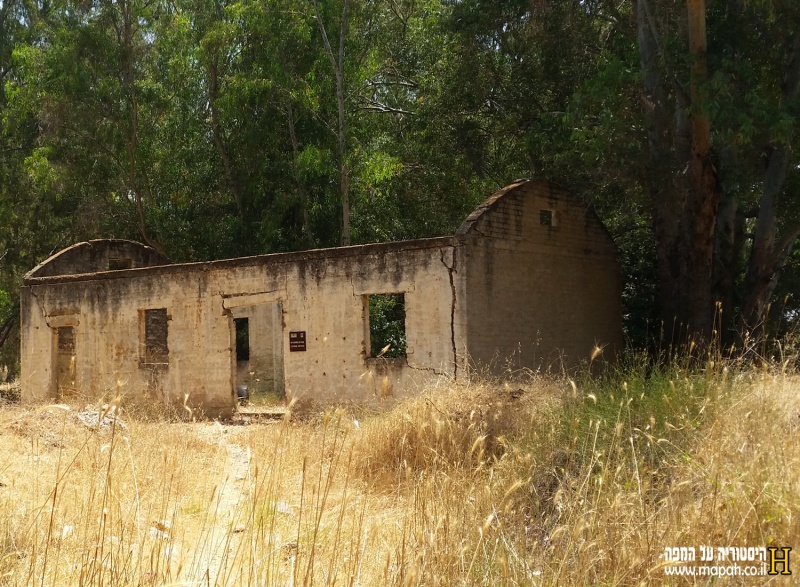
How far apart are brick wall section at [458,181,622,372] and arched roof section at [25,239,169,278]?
1078 centimetres

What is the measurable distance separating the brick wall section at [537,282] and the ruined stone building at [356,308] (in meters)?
0.03

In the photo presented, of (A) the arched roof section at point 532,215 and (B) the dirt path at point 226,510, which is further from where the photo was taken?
(A) the arched roof section at point 532,215

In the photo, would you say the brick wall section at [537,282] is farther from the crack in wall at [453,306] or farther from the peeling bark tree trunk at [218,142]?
the peeling bark tree trunk at [218,142]

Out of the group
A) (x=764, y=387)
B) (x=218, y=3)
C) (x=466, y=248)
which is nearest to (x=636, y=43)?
(x=466, y=248)

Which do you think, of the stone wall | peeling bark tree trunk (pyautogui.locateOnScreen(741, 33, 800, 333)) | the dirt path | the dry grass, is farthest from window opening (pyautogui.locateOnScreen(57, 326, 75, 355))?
peeling bark tree trunk (pyautogui.locateOnScreen(741, 33, 800, 333))

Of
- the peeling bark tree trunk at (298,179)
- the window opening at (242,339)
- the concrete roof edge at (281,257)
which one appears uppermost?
the peeling bark tree trunk at (298,179)

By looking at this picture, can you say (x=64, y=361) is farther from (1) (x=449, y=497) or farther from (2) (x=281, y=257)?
(1) (x=449, y=497)

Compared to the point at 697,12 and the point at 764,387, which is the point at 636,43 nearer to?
the point at 697,12

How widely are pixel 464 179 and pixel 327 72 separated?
187 inches

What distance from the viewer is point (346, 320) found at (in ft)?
46.6

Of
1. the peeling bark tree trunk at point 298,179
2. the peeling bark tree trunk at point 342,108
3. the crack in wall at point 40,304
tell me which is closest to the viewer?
the crack in wall at point 40,304

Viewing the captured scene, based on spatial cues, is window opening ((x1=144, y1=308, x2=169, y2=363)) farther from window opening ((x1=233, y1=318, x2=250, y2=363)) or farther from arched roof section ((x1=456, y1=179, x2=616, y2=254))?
arched roof section ((x1=456, y1=179, x2=616, y2=254))

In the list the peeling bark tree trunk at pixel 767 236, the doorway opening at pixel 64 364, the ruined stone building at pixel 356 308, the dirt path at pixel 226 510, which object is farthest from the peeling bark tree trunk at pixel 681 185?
the doorway opening at pixel 64 364

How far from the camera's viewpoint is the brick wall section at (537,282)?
43.9ft
